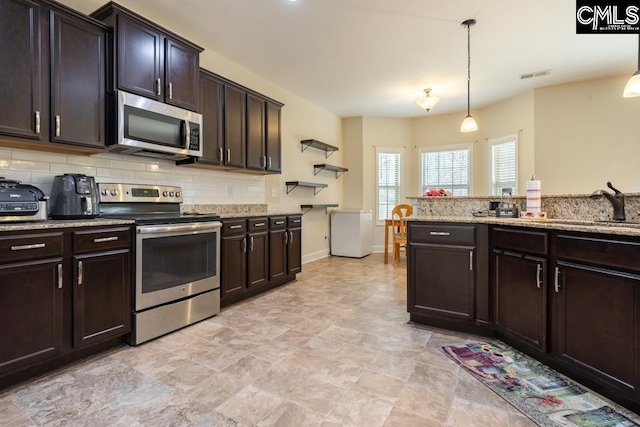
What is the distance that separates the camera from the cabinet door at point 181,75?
274 centimetres

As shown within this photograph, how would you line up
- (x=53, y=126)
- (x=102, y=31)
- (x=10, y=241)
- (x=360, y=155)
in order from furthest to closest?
(x=360, y=155) → (x=102, y=31) → (x=53, y=126) → (x=10, y=241)

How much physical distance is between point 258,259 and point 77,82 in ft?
7.24

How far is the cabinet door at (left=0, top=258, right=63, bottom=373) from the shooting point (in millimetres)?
1695

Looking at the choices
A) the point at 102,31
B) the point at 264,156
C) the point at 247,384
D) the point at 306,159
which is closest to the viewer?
the point at 247,384

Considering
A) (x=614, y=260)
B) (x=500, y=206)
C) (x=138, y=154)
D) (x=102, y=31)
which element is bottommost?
(x=614, y=260)

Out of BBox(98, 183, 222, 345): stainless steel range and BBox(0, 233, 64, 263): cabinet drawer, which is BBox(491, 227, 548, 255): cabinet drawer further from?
BBox(0, 233, 64, 263): cabinet drawer

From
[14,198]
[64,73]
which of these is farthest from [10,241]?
[64,73]

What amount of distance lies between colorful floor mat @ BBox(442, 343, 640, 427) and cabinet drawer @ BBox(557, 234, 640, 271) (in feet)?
2.41

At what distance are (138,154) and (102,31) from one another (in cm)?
96

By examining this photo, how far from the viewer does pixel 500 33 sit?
11.0 ft

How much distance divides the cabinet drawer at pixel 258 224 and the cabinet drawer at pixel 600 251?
268cm

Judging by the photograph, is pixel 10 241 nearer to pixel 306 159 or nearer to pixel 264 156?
pixel 264 156

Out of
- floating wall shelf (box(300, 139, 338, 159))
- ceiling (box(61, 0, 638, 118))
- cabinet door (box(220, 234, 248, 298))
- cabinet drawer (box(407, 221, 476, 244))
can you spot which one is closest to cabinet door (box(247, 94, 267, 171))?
ceiling (box(61, 0, 638, 118))

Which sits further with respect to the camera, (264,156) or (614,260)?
(264,156)
